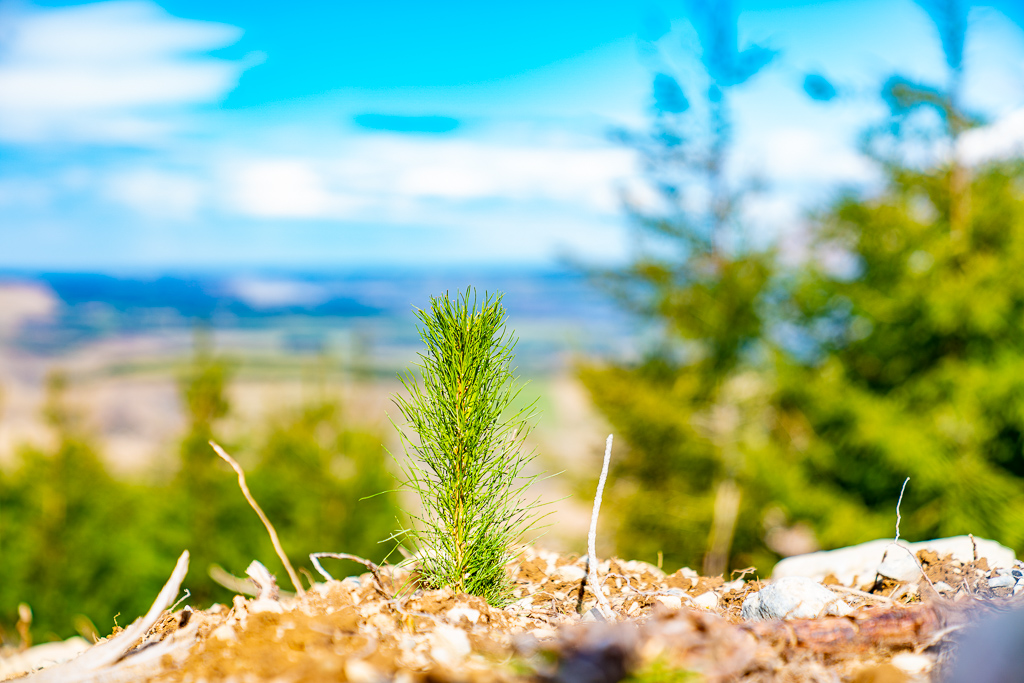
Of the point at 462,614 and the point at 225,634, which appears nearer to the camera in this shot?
the point at 225,634

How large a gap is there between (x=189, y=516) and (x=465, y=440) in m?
16.6

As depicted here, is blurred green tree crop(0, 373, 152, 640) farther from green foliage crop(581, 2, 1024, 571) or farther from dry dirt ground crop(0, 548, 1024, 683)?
dry dirt ground crop(0, 548, 1024, 683)

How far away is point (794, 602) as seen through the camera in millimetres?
1663

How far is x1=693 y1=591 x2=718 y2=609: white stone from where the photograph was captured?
190cm

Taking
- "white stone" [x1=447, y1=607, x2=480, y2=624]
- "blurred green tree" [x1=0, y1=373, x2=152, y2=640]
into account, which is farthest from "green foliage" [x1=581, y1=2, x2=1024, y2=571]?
"blurred green tree" [x1=0, y1=373, x2=152, y2=640]

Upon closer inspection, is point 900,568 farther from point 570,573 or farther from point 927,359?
point 927,359

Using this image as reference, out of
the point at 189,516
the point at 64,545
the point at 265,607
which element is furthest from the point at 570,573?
the point at 64,545

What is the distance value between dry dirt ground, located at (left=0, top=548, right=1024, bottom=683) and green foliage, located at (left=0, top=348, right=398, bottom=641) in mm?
13978

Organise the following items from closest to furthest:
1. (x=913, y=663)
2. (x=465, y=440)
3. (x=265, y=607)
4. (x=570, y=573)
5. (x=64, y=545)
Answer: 1. (x=913, y=663)
2. (x=265, y=607)
3. (x=465, y=440)
4. (x=570, y=573)
5. (x=64, y=545)

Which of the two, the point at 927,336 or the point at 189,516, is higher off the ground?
the point at 927,336

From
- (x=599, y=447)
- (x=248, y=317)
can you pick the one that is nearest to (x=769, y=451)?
(x=599, y=447)

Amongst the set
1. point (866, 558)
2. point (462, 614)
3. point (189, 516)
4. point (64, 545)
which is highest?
point (462, 614)

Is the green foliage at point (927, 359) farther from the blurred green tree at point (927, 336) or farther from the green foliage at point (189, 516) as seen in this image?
the green foliage at point (189, 516)

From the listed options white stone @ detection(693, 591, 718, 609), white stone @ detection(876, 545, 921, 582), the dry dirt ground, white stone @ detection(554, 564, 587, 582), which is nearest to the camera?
the dry dirt ground
